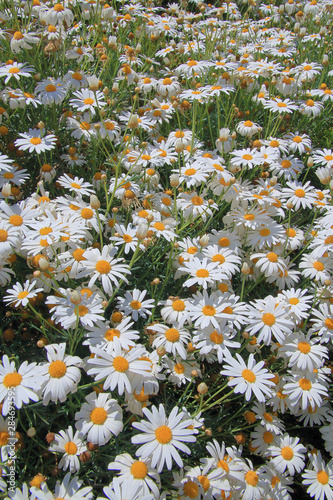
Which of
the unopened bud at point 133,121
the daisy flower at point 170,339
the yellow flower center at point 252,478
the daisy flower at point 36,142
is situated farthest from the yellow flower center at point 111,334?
the daisy flower at point 36,142

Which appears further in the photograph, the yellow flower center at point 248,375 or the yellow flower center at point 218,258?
the yellow flower center at point 218,258

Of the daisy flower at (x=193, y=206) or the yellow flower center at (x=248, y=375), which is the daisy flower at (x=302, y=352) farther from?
the daisy flower at (x=193, y=206)

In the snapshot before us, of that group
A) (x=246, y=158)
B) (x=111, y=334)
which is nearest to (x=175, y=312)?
(x=111, y=334)

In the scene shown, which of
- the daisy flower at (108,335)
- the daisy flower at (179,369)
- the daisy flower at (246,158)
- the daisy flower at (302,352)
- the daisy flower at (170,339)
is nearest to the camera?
the daisy flower at (108,335)

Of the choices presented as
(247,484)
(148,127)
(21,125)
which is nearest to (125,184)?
(148,127)

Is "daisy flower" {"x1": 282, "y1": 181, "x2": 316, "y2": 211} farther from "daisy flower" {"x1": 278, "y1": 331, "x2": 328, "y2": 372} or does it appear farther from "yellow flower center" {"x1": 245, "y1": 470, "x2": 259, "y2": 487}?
"yellow flower center" {"x1": 245, "y1": 470, "x2": 259, "y2": 487}

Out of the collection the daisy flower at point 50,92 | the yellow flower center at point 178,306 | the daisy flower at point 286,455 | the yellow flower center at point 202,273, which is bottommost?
the daisy flower at point 286,455
